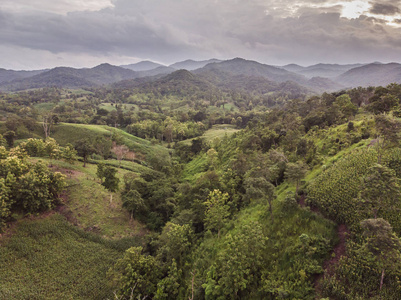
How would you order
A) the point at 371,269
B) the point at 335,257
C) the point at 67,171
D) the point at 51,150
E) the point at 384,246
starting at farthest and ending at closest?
the point at 51,150 < the point at 67,171 < the point at 335,257 < the point at 371,269 < the point at 384,246

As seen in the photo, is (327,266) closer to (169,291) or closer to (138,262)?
(169,291)

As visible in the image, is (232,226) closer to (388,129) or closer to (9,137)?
(388,129)

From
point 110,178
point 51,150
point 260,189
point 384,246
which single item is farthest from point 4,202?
point 384,246

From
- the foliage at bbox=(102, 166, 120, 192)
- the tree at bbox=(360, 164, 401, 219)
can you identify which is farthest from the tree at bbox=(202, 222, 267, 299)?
the foliage at bbox=(102, 166, 120, 192)

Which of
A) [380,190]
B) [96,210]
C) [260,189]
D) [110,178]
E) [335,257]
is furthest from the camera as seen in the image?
[110,178]

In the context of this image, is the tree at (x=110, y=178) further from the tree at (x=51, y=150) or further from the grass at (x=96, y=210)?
the tree at (x=51, y=150)

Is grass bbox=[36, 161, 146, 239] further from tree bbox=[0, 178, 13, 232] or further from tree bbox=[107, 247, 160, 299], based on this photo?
tree bbox=[107, 247, 160, 299]

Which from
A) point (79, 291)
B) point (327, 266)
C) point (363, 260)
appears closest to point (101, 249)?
point (79, 291)
